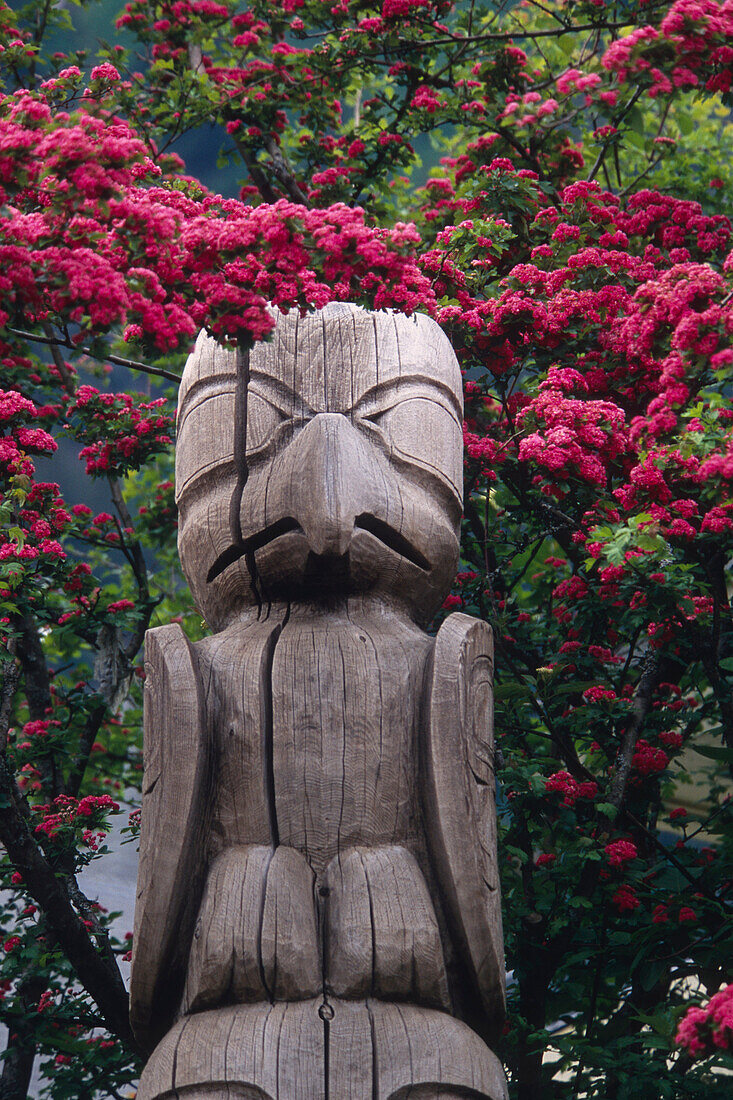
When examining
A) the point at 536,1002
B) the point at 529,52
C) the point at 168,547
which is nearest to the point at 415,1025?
the point at 536,1002

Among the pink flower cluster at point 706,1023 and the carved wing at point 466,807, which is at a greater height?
the carved wing at point 466,807

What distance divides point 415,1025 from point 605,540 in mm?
1914

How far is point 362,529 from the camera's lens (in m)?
3.61

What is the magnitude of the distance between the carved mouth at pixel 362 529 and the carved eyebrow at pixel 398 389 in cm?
50

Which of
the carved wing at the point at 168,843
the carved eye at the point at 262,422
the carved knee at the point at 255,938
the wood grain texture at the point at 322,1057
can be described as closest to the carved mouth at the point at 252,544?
the carved eye at the point at 262,422

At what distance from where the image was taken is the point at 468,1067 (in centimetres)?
291

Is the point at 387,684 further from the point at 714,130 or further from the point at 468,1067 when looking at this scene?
the point at 714,130

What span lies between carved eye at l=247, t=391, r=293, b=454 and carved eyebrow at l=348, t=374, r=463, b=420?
267mm

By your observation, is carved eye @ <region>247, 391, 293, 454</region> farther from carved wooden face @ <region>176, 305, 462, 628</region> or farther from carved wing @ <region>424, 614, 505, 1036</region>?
carved wing @ <region>424, 614, 505, 1036</region>

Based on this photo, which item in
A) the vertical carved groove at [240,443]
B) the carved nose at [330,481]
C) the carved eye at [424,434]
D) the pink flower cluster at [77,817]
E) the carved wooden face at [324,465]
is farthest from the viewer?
the pink flower cluster at [77,817]

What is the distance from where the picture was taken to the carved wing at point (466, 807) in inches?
125

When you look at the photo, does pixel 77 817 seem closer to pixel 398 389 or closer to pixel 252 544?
pixel 252 544

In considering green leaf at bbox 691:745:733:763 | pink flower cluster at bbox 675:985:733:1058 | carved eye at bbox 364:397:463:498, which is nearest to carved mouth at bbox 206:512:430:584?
carved eye at bbox 364:397:463:498

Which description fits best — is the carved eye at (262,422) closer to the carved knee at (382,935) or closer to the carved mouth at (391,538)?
the carved mouth at (391,538)
